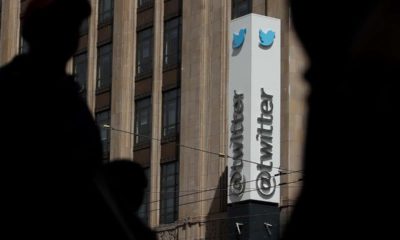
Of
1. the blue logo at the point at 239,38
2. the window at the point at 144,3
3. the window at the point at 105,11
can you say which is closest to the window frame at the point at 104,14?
the window at the point at 105,11

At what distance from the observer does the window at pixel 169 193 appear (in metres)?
43.6

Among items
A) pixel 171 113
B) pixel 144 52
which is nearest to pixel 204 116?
pixel 171 113

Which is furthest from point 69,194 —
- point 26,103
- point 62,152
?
point 26,103

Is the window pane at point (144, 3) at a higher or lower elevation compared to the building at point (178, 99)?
higher

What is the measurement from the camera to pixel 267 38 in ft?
131

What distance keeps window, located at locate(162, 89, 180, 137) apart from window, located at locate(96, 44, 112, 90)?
4.35 metres

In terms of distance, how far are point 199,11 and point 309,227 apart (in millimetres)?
41722

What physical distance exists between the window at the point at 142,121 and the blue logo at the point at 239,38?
6.29 m

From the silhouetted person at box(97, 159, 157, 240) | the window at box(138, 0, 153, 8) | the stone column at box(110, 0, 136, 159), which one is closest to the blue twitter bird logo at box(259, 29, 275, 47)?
the window at box(138, 0, 153, 8)

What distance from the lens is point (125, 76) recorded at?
4681 cm

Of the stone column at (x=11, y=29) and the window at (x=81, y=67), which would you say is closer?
the window at (x=81, y=67)

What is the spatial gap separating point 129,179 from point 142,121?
42.6 meters

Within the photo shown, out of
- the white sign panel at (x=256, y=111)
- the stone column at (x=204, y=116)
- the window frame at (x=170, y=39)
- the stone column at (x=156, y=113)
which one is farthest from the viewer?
the window frame at (x=170, y=39)

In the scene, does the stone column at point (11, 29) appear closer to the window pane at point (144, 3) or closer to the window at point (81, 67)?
the window at point (81, 67)
